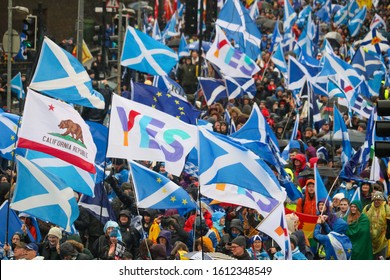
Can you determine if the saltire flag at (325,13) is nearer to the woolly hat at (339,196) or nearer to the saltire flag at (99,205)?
the woolly hat at (339,196)

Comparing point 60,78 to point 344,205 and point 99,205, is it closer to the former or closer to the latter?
point 99,205

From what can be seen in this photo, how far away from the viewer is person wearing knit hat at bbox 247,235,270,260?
16062mm

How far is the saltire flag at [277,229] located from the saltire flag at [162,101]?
13.2 ft

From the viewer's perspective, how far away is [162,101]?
64.8ft

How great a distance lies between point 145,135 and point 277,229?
1.93 m

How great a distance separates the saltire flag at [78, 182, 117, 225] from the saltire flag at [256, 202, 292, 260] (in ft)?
6.86

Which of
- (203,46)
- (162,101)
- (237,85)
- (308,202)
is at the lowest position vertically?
(203,46)

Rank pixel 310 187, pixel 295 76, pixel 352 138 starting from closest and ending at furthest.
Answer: pixel 310 187
pixel 352 138
pixel 295 76

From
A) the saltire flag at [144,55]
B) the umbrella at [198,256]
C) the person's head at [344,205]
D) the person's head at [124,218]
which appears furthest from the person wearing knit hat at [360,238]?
the saltire flag at [144,55]

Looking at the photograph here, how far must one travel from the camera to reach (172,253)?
1602 cm

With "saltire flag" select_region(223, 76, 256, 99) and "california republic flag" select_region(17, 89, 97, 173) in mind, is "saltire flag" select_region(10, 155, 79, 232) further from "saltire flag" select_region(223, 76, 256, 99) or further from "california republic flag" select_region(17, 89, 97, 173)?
"saltire flag" select_region(223, 76, 256, 99)

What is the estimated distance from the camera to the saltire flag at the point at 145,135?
54.5 feet

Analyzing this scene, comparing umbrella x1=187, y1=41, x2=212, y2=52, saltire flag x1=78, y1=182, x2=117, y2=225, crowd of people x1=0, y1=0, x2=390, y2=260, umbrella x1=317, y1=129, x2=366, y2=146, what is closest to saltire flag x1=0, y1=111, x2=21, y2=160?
crowd of people x1=0, y1=0, x2=390, y2=260

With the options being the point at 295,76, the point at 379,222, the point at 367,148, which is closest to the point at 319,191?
the point at 379,222
